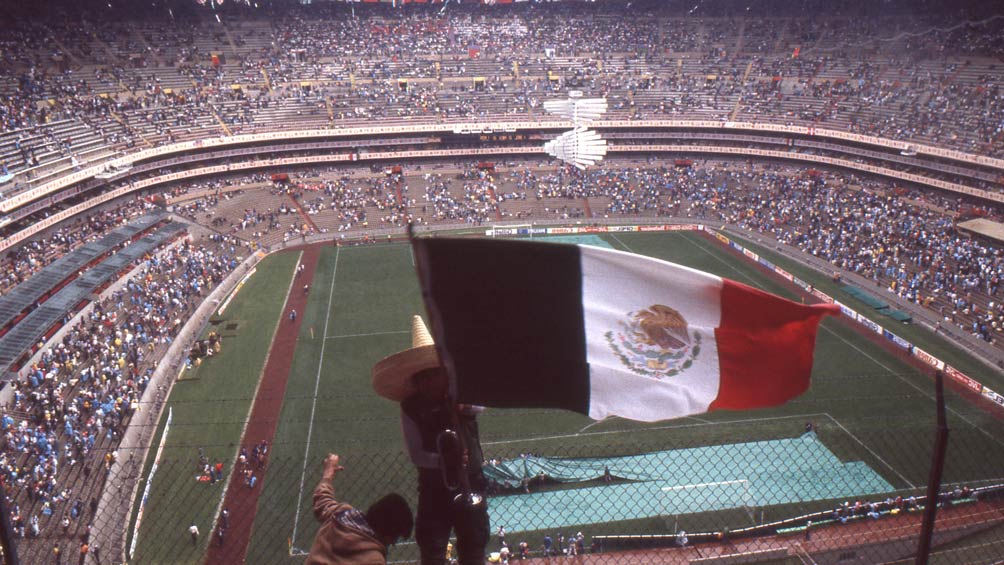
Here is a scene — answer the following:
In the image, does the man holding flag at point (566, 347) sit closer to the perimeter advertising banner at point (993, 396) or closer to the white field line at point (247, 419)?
the white field line at point (247, 419)

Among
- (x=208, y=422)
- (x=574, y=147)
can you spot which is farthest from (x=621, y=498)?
(x=574, y=147)

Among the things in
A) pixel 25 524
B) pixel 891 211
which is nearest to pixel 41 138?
pixel 25 524

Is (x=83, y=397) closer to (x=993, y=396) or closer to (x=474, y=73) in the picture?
(x=993, y=396)

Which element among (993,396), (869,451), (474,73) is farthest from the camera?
(474,73)

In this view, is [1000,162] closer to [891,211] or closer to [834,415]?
[891,211]

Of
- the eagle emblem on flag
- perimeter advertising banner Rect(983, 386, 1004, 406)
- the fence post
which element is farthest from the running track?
perimeter advertising banner Rect(983, 386, 1004, 406)
